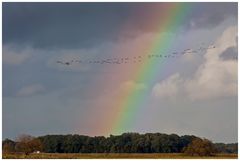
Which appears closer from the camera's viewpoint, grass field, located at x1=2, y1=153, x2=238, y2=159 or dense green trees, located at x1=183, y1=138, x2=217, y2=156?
grass field, located at x1=2, y1=153, x2=238, y2=159

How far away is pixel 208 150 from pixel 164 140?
130 cm

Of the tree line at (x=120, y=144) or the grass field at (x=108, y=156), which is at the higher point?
the tree line at (x=120, y=144)

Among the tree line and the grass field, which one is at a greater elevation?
the tree line

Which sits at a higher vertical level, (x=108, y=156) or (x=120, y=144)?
(x=120, y=144)

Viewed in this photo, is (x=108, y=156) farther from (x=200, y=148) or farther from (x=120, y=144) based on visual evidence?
(x=200, y=148)

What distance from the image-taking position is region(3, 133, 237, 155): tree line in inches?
883

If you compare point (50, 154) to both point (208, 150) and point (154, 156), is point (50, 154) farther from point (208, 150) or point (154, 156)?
point (208, 150)

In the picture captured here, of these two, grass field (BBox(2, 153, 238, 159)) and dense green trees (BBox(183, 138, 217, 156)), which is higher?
dense green trees (BBox(183, 138, 217, 156))

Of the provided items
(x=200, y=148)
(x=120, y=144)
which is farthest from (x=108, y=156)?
(x=200, y=148)

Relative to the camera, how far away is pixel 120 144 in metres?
22.8

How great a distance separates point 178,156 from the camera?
2208 cm

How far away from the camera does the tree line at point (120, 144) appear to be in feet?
73.6

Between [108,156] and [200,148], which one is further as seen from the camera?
[200,148]

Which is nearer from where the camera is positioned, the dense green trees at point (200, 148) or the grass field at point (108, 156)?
the grass field at point (108, 156)
